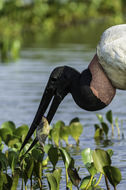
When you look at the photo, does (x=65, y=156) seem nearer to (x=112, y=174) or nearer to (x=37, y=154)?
(x=37, y=154)

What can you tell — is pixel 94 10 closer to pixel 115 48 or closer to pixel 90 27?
pixel 90 27

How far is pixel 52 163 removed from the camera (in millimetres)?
6066

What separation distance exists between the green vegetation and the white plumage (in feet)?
2.18

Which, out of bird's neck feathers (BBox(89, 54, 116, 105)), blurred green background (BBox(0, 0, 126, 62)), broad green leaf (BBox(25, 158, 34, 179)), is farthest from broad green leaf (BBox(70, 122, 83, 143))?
blurred green background (BBox(0, 0, 126, 62))

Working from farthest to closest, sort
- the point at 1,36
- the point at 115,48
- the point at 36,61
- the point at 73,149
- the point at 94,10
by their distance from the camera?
the point at 94,10
the point at 1,36
the point at 36,61
the point at 73,149
the point at 115,48

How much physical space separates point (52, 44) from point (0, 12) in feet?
14.4

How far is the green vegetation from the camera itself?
530 centimetres

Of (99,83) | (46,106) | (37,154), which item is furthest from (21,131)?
(99,83)

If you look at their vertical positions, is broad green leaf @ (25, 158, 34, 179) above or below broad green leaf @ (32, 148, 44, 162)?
above

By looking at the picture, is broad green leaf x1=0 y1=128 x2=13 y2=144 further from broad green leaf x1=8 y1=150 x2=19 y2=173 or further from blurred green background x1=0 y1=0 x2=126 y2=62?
blurred green background x1=0 y1=0 x2=126 y2=62

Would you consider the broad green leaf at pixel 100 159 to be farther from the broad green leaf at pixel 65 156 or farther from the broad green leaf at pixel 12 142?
the broad green leaf at pixel 12 142

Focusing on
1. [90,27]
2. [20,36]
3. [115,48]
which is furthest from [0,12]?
[115,48]

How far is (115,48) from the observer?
218 inches

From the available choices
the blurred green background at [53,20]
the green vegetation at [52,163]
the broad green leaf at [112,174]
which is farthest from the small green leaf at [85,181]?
the blurred green background at [53,20]
